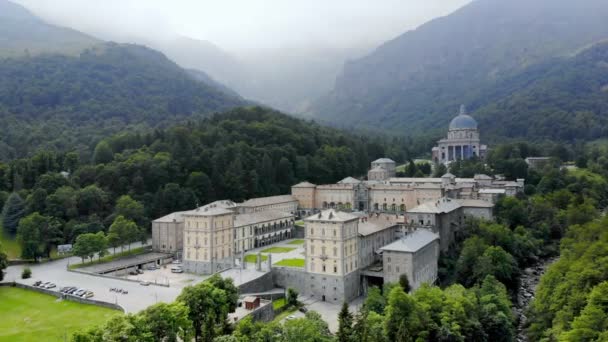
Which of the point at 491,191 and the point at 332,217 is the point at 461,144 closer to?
the point at 491,191

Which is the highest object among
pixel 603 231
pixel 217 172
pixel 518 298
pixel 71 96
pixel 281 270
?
pixel 71 96

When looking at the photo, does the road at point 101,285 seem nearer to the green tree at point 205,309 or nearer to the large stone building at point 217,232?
the green tree at point 205,309

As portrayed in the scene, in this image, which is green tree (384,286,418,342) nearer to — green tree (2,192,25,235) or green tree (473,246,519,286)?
green tree (473,246,519,286)

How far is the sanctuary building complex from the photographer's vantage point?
57875 millimetres

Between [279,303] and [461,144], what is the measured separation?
9881 centimetres

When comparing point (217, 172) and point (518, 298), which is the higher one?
point (217, 172)

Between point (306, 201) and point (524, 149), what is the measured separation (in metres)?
62.6

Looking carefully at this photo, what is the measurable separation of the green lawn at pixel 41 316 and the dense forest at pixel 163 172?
17.6m

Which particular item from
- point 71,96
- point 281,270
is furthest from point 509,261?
point 71,96

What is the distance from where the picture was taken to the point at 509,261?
210ft

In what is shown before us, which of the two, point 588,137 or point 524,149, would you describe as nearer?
point 524,149

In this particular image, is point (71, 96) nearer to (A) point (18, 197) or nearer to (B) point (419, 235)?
(A) point (18, 197)

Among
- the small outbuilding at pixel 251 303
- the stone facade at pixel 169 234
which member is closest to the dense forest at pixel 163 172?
the stone facade at pixel 169 234

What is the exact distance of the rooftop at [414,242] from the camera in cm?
5715
